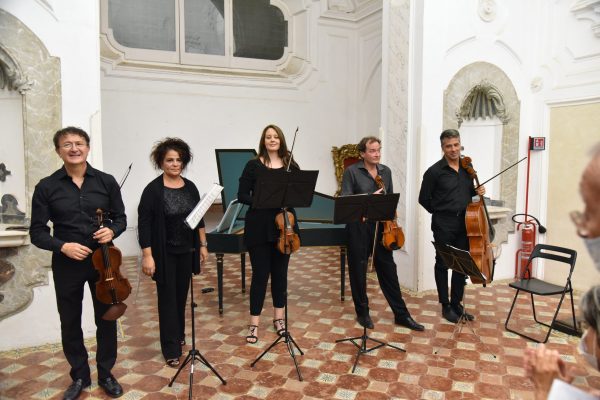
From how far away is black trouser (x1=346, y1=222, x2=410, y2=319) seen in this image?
437 cm

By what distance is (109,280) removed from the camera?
299 cm

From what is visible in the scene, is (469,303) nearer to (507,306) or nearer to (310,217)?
(507,306)

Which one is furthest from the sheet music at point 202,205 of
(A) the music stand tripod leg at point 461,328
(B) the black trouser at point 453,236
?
(B) the black trouser at point 453,236

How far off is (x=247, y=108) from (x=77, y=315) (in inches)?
227

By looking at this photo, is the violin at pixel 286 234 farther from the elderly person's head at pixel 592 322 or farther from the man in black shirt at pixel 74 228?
the elderly person's head at pixel 592 322

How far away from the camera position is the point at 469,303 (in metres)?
5.27

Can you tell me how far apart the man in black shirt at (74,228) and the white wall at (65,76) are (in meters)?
1.10

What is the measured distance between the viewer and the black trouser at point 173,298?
12.0 ft

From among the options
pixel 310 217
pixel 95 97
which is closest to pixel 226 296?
pixel 310 217

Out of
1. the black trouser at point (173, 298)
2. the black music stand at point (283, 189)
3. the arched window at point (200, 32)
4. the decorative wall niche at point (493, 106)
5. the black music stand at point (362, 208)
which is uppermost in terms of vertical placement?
the arched window at point (200, 32)

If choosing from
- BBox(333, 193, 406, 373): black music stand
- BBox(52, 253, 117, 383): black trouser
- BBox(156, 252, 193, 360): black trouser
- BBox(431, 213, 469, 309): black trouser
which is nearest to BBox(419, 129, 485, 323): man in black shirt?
BBox(431, 213, 469, 309): black trouser

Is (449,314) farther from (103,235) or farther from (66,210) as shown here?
(66,210)

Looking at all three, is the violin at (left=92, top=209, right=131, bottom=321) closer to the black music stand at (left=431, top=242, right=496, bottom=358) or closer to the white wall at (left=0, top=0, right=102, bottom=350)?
the white wall at (left=0, top=0, right=102, bottom=350)

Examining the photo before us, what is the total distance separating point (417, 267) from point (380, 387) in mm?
2467
